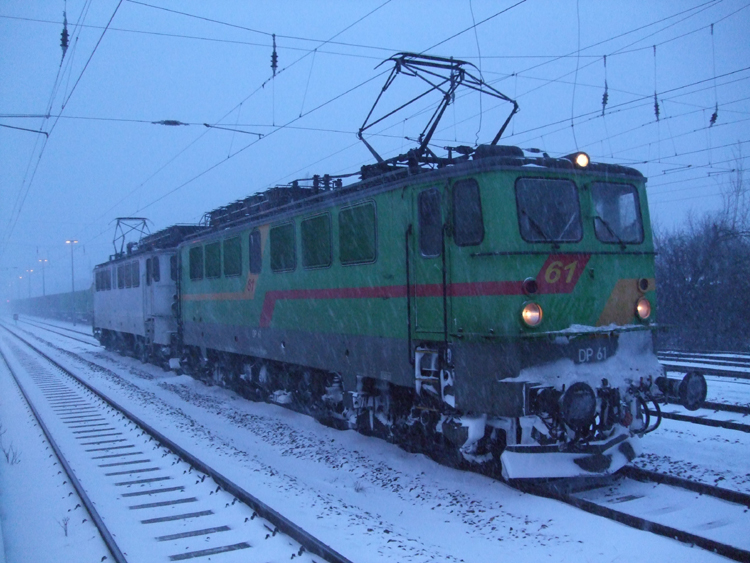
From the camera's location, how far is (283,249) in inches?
432

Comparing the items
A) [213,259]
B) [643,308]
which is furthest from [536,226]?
[213,259]

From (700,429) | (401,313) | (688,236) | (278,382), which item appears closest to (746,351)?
(688,236)

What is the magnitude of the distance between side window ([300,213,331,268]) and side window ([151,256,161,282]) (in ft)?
35.0

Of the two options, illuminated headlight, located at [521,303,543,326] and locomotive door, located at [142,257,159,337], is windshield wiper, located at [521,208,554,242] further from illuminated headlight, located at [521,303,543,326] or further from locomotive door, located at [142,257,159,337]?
locomotive door, located at [142,257,159,337]

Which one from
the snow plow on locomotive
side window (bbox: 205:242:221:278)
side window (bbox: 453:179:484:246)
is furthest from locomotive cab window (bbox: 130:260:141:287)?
side window (bbox: 453:179:484:246)

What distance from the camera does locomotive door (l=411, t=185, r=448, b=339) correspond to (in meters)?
7.33

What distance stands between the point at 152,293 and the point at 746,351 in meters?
18.5

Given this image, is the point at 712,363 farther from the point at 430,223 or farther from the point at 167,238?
the point at 167,238

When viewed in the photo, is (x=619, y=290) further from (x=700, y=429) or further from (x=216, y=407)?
(x=216, y=407)

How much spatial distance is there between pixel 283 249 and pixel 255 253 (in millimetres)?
1300

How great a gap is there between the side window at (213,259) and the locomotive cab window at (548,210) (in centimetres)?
852

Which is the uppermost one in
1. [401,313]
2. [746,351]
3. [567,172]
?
[567,172]

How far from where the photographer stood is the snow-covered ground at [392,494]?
18.0 feet

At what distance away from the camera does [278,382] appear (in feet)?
40.1
